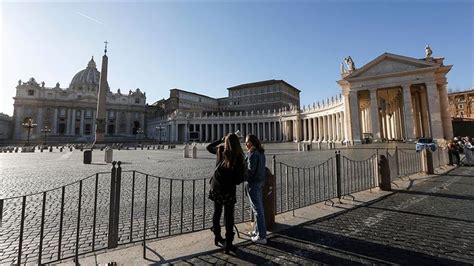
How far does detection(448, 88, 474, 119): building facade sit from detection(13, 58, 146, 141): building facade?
334ft

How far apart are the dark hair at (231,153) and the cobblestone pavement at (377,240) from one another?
1.41 meters

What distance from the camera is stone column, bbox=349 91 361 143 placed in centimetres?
3472

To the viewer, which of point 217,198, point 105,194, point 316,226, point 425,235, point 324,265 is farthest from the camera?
point 105,194

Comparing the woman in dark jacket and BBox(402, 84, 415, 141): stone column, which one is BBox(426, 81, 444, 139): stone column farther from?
the woman in dark jacket

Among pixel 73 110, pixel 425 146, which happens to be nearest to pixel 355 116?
pixel 425 146

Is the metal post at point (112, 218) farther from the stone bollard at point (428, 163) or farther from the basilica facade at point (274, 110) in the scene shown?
the basilica facade at point (274, 110)

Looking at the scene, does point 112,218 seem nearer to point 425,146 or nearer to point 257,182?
point 257,182

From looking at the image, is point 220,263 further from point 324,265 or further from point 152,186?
point 152,186

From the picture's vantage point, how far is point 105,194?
7371mm

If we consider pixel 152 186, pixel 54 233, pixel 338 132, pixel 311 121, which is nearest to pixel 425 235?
pixel 54 233

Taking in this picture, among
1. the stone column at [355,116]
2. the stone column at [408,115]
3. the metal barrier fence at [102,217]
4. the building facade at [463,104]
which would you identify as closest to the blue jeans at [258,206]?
the metal barrier fence at [102,217]

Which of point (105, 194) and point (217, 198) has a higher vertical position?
point (217, 198)

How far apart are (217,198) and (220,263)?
917 mm

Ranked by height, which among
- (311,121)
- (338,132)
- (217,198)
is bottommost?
(217,198)
